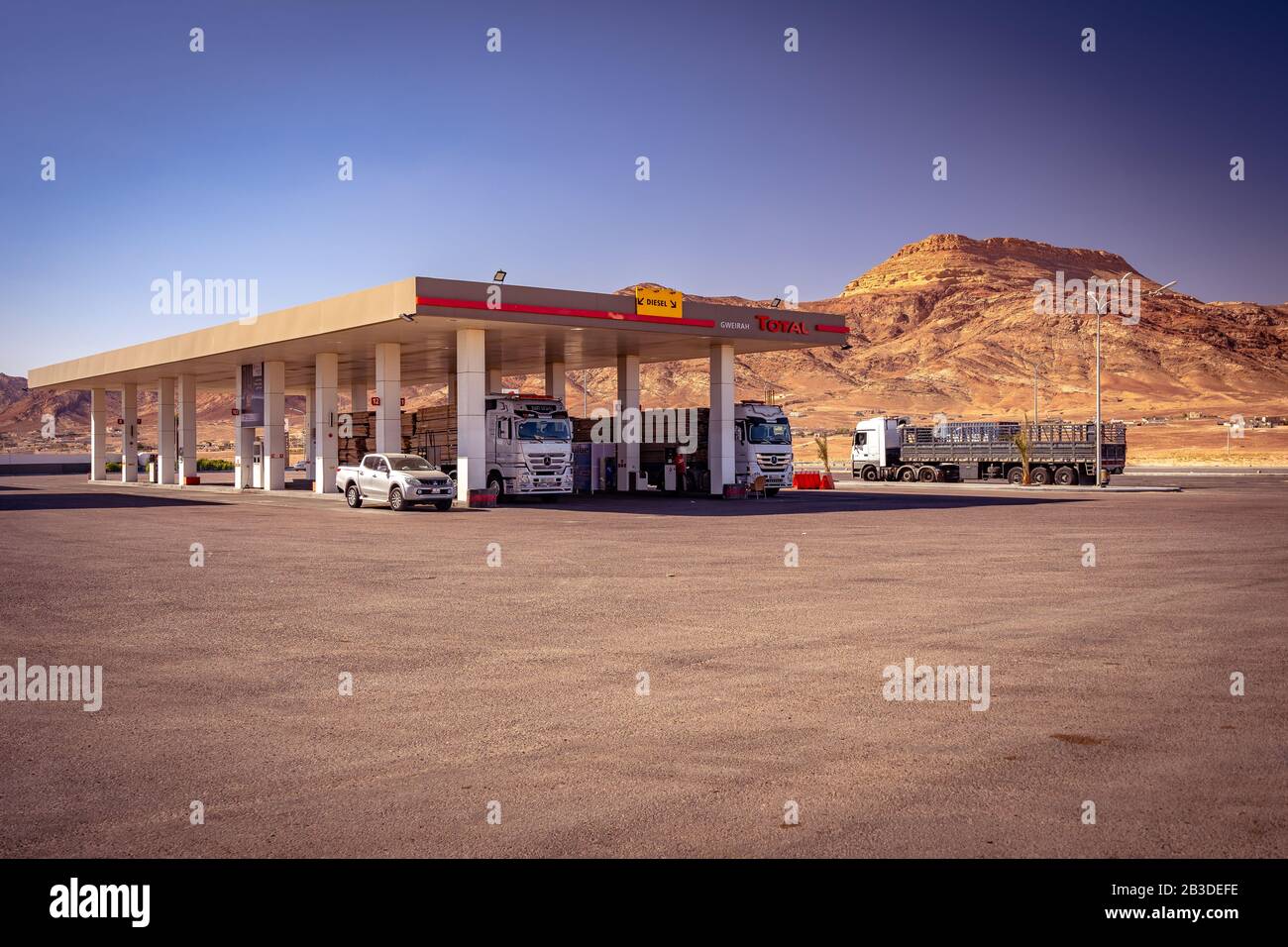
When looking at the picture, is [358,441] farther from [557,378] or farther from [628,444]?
[628,444]

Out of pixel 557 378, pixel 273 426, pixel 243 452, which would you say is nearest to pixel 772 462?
pixel 557 378

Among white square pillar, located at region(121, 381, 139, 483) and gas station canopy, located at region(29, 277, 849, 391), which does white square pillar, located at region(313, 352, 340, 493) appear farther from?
white square pillar, located at region(121, 381, 139, 483)

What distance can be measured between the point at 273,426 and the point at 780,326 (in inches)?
857

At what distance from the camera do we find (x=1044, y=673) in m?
8.72

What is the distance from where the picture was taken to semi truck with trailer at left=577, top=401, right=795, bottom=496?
38688mm

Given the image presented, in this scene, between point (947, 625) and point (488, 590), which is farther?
point (488, 590)

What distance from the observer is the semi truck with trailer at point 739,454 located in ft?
127

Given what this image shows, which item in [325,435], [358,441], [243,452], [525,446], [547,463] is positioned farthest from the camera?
[243,452]

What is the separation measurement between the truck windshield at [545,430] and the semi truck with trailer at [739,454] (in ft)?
23.4

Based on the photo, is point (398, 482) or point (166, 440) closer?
point (398, 482)

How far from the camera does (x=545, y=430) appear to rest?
33.4 metres
